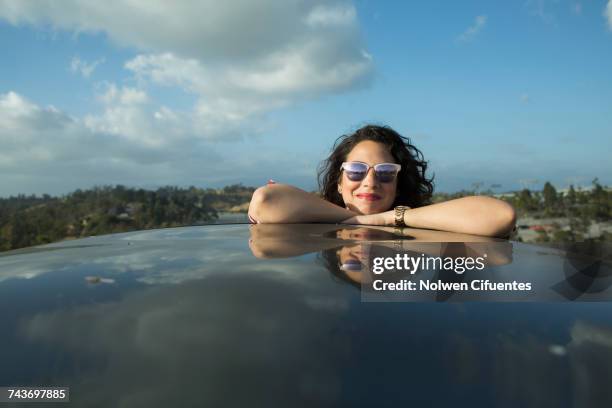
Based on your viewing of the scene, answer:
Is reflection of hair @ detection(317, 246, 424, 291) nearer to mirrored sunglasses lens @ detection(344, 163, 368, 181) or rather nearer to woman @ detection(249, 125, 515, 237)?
woman @ detection(249, 125, 515, 237)

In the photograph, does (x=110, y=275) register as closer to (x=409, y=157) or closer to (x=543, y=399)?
(x=543, y=399)

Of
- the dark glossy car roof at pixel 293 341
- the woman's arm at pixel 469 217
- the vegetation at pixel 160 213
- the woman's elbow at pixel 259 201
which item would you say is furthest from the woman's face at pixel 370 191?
the vegetation at pixel 160 213

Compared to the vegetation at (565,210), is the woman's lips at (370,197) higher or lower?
higher

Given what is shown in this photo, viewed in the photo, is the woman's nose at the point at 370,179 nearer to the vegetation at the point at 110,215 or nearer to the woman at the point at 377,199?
the woman at the point at 377,199

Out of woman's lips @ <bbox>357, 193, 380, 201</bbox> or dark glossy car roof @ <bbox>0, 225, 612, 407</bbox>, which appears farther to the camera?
woman's lips @ <bbox>357, 193, 380, 201</bbox>

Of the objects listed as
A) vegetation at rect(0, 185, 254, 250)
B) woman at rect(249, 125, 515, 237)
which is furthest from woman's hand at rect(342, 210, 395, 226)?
vegetation at rect(0, 185, 254, 250)

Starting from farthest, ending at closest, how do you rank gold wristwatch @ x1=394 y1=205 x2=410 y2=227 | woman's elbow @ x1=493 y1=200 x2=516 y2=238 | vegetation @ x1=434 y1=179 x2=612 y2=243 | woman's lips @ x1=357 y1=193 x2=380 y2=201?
vegetation @ x1=434 y1=179 x2=612 y2=243, woman's lips @ x1=357 y1=193 x2=380 y2=201, gold wristwatch @ x1=394 y1=205 x2=410 y2=227, woman's elbow @ x1=493 y1=200 x2=516 y2=238

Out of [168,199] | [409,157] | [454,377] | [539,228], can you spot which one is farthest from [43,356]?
[168,199]

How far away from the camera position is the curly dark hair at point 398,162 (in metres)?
4.95

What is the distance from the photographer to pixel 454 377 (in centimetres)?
78

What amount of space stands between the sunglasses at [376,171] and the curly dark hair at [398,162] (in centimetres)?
62

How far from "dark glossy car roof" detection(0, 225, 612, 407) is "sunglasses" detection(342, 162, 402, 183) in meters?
2.84

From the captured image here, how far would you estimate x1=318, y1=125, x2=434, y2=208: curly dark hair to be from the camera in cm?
495

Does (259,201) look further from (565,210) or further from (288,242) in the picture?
(565,210)
